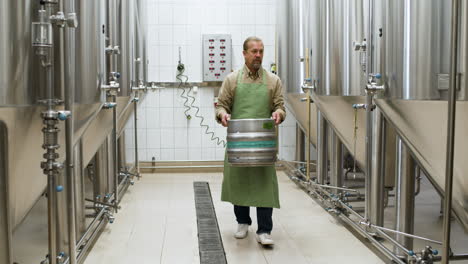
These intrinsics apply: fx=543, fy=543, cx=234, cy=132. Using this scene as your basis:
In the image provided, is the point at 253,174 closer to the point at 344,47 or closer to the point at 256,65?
the point at 256,65

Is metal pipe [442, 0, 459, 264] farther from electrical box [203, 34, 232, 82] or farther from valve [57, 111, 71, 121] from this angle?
electrical box [203, 34, 232, 82]

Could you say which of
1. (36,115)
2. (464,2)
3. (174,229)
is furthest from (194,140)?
(464,2)

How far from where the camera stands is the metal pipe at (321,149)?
464 centimetres

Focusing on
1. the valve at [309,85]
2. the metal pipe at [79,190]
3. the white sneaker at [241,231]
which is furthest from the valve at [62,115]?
the valve at [309,85]

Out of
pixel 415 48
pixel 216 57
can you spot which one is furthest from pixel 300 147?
pixel 415 48

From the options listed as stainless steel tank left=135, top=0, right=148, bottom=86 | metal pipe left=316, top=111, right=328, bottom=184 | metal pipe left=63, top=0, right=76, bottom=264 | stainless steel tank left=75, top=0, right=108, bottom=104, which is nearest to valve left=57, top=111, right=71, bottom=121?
metal pipe left=63, top=0, right=76, bottom=264

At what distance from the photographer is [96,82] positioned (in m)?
3.11

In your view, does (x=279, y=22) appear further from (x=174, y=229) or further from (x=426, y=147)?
(x=426, y=147)

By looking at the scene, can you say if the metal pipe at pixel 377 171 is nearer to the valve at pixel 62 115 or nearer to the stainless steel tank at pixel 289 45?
the valve at pixel 62 115

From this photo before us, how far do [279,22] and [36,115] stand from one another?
4156 mm

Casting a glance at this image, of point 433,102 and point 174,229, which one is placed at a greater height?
point 433,102

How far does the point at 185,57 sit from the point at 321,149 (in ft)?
7.79

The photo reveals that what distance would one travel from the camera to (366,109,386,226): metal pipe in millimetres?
3182

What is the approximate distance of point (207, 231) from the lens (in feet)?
12.5
